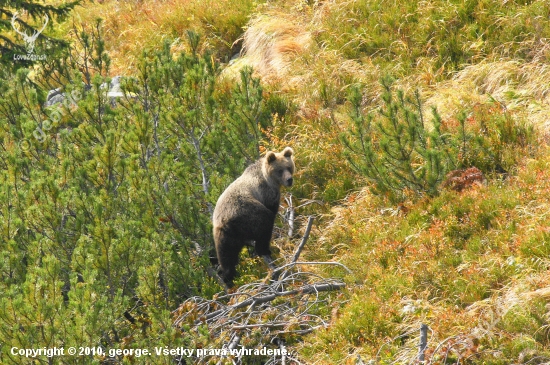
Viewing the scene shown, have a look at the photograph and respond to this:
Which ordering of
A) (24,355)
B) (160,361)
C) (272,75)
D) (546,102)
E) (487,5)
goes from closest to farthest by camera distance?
(24,355) → (160,361) → (546,102) → (487,5) → (272,75)

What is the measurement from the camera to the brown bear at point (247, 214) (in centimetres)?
788

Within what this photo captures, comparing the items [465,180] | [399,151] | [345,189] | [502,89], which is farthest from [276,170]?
[502,89]

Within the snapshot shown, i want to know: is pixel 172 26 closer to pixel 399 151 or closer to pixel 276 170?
pixel 276 170

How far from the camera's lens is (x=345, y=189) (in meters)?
9.36

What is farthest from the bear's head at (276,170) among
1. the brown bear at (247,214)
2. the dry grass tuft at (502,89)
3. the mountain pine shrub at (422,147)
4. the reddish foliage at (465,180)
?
the dry grass tuft at (502,89)

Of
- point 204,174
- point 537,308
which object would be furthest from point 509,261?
point 204,174

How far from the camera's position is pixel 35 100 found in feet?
30.4

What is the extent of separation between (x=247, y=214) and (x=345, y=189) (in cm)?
199

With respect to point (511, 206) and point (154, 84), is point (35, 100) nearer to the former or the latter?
point (154, 84)

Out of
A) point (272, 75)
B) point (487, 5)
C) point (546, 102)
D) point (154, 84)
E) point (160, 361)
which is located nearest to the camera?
point (160, 361)

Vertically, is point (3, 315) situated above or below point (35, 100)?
below

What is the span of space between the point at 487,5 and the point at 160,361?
25.3 feet

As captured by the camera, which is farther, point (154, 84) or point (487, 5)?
point (487, 5)

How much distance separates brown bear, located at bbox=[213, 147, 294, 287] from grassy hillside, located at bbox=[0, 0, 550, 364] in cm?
31
